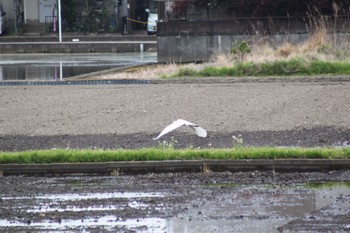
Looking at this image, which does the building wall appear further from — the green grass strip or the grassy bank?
the grassy bank

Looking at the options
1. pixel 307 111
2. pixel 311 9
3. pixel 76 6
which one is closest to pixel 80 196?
pixel 307 111

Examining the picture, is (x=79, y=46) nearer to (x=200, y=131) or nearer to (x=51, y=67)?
(x=51, y=67)

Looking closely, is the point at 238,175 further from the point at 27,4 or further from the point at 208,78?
the point at 27,4

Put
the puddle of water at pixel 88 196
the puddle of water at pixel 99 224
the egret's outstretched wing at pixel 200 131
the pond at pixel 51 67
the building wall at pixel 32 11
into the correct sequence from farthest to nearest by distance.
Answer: the building wall at pixel 32 11, the pond at pixel 51 67, the egret's outstretched wing at pixel 200 131, the puddle of water at pixel 88 196, the puddle of water at pixel 99 224

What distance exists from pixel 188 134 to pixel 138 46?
28387mm

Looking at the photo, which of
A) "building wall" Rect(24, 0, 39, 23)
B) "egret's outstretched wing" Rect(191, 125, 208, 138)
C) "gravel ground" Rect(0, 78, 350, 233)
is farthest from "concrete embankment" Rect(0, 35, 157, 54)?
"egret's outstretched wing" Rect(191, 125, 208, 138)

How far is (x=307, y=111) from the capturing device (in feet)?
53.1

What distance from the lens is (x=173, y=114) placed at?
16156 mm

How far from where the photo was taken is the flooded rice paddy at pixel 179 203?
8328 mm

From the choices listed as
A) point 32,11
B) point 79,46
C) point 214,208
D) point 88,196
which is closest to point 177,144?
point 88,196

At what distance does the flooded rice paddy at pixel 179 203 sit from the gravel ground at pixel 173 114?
8.06ft

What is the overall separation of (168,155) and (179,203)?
2.76 meters

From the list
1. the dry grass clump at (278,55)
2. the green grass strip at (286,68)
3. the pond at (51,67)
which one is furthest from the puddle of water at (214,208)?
the pond at (51,67)

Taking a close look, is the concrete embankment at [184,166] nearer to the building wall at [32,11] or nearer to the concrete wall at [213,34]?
the concrete wall at [213,34]
